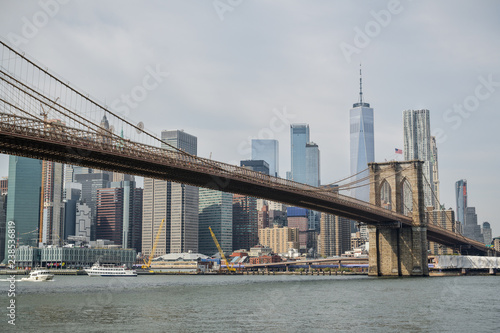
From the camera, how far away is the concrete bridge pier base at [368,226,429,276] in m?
90.4

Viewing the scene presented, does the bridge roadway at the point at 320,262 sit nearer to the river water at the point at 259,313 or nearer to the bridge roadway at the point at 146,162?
the bridge roadway at the point at 146,162

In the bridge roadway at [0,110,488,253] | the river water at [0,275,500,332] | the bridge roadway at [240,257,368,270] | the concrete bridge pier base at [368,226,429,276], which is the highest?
the bridge roadway at [0,110,488,253]

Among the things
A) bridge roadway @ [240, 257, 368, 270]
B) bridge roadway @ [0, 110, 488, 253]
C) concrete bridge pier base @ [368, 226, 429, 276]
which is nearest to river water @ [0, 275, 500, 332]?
bridge roadway @ [0, 110, 488, 253]

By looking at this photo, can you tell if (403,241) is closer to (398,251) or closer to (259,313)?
(398,251)

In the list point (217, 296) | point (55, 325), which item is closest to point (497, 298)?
point (217, 296)

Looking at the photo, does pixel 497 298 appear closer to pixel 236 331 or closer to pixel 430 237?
pixel 236 331

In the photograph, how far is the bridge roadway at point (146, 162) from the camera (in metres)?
47.8

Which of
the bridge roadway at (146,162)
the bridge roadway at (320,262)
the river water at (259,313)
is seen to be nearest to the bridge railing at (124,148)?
the bridge roadway at (146,162)

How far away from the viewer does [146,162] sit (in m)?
56.8

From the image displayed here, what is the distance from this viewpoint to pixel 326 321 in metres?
36.0

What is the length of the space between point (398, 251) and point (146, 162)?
49.3m

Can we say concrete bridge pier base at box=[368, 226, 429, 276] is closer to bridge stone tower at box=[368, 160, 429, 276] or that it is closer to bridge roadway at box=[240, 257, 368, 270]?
bridge stone tower at box=[368, 160, 429, 276]

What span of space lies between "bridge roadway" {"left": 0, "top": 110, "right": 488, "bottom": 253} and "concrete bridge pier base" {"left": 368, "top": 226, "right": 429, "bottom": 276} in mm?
3633

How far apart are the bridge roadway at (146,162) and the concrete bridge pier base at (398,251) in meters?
3.63
